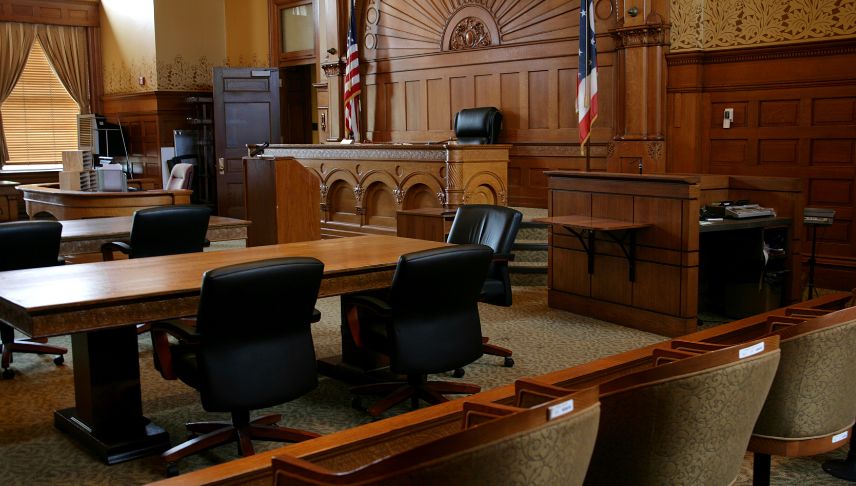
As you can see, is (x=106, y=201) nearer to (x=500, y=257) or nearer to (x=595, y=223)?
(x=500, y=257)

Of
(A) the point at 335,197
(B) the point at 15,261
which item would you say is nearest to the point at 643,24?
(A) the point at 335,197

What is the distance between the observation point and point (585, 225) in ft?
18.7

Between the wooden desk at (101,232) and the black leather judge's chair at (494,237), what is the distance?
1760 millimetres

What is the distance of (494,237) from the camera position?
17.0 feet

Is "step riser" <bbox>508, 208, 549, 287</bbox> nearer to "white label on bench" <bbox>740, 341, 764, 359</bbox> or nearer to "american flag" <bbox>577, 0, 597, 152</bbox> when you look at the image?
"american flag" <bbox>577, 0, 597, 152</bbox>

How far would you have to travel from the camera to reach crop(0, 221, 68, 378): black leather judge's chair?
15.7ft

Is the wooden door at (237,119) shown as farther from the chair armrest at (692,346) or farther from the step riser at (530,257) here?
the chair armrest at (692,346)

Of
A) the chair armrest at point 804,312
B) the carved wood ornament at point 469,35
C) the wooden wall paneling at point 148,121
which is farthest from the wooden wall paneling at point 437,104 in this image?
the chair armrest at point 804,312

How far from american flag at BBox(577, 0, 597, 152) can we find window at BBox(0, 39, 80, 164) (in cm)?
985

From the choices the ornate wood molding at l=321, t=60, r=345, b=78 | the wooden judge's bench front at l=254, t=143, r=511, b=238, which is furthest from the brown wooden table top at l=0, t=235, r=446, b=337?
the ornate wood molding at l=321, t=60, r=345, b=78

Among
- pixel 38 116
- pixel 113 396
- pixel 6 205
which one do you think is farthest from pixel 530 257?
pixel 38 116

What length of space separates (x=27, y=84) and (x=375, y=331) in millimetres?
11862

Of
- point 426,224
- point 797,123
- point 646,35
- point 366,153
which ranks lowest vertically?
point 426,224

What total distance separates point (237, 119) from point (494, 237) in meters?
8.13
